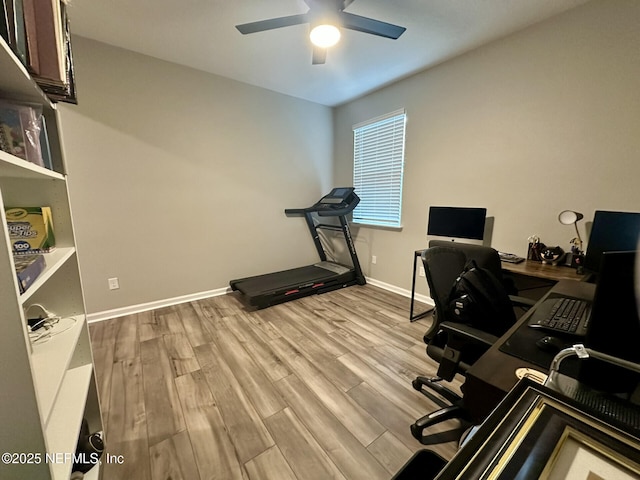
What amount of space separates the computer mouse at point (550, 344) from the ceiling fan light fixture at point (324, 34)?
2.18 m

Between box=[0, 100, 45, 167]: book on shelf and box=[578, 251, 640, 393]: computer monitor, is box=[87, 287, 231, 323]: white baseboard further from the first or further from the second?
box=[578, 251, 640, 393]: computer monitor

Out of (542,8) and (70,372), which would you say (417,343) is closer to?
(70,372)

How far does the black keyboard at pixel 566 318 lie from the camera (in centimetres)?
106

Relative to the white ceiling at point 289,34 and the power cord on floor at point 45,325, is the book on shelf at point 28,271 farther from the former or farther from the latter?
the white ceiling at point 289,34

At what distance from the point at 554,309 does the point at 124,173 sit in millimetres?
3568

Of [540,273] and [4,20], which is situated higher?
[4,20]

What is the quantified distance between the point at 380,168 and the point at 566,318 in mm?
2766

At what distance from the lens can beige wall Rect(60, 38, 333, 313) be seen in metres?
2.53

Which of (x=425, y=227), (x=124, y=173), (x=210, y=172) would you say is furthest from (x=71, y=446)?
(x=425, y=227)

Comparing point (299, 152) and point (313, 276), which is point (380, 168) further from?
point (313, 276)

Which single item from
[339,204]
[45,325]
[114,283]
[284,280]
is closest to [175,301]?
[114,283]

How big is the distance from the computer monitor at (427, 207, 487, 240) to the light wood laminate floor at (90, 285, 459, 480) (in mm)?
942

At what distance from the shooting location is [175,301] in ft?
10.1

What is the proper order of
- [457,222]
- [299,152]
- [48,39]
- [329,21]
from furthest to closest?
[299,152] → [457,222] → [329,21] → [48,39]
